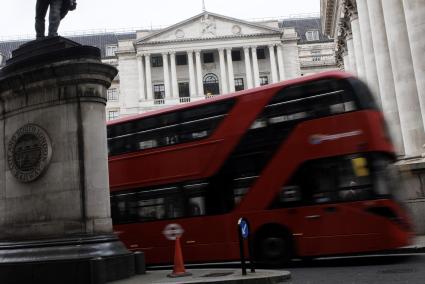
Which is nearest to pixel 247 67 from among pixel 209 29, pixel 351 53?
pixel 209 29

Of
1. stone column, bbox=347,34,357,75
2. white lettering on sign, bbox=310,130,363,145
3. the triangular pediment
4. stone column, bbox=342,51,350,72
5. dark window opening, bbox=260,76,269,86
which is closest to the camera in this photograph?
white lettering on sign, bbox=310,130,363,145

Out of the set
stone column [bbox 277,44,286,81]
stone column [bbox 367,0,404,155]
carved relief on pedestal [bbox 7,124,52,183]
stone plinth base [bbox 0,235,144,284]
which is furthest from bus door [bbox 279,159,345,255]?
stone column [bbox 277,44,286,81]

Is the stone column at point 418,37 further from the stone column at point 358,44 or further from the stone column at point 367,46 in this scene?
the stone column at point 358,44

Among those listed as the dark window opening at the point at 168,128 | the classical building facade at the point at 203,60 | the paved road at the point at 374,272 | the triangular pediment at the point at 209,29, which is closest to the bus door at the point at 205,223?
the dark window opening at the point at 168,128

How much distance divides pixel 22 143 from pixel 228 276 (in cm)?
431

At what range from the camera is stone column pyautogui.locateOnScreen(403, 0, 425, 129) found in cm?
2039

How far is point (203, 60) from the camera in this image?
74.8 metres

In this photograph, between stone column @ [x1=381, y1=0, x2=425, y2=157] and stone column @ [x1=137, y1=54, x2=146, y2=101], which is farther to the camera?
stone column @ [x1=137, y1=54, x2=146, y2=101]

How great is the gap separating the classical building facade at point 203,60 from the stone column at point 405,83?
159 feet

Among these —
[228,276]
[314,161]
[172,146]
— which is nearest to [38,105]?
[228,276]

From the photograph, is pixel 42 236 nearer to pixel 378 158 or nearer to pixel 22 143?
pixel 22 143

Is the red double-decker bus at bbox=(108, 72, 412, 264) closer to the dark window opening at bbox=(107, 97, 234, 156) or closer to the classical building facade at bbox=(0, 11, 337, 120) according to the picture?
the dark window opening at bbox=(107, 97, 234, 156)

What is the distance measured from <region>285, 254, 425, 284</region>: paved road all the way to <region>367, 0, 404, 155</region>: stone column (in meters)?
14.4

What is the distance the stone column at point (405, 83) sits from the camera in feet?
74.4
